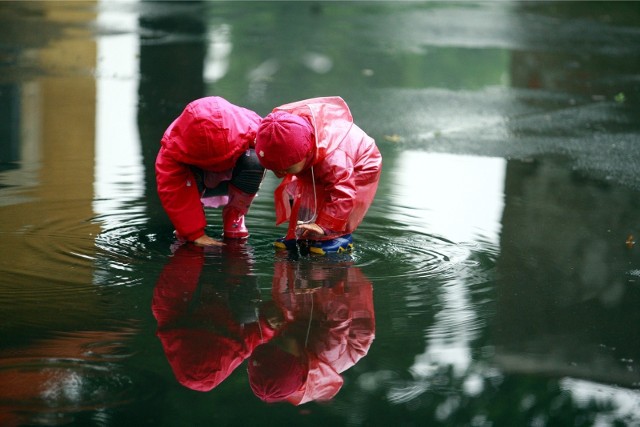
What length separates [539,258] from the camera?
4.89 m

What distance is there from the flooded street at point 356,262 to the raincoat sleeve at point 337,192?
190 mm

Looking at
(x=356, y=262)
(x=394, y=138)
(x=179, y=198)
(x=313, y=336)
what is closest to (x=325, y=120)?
(x=356, y=262)

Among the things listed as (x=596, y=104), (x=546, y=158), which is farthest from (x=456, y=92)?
(x=546, y=158)

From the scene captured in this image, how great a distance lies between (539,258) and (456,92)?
505 cm

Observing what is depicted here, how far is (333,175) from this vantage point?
478 cm

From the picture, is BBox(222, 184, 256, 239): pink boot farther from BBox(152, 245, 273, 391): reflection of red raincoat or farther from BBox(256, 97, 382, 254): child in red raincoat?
BBox(152, 245, 273, 391): reflection of red raincoat

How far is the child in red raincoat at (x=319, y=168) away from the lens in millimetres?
4492

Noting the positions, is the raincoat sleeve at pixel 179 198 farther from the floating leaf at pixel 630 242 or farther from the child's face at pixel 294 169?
the floating leaf at pixel 630 242

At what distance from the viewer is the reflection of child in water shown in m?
3.31

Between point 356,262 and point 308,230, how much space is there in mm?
281

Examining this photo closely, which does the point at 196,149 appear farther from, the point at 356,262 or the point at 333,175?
the point at 356,262

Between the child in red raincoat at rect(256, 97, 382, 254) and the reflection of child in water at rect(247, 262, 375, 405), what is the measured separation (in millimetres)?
276

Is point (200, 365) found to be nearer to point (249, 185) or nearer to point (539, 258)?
point (249, 185)

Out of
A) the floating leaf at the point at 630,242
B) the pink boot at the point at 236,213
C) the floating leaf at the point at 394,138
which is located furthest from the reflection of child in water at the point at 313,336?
the floating leaf at the point at 394,138
